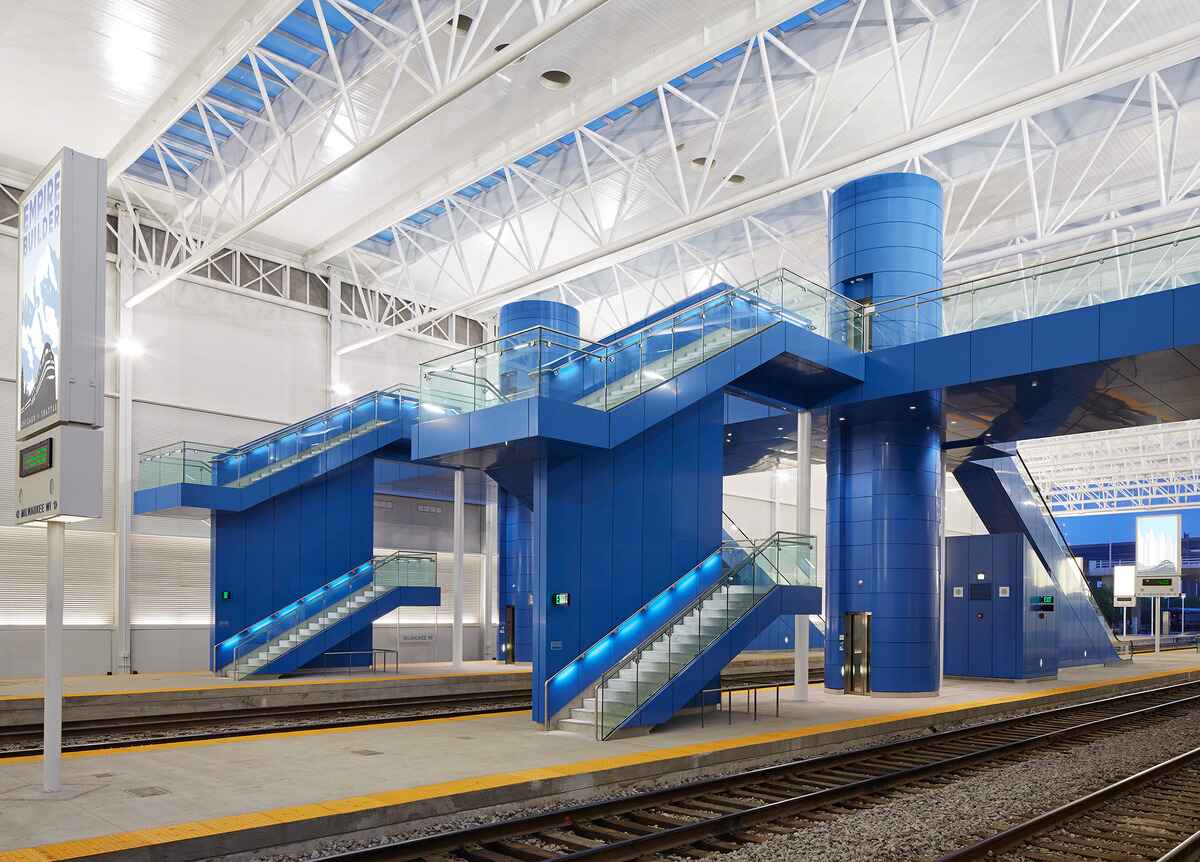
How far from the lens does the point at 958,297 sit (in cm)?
1970

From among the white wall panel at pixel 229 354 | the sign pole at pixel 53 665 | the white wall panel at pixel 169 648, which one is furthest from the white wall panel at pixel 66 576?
the sign pole at pixel 53 665

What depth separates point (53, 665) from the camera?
9.53 metres

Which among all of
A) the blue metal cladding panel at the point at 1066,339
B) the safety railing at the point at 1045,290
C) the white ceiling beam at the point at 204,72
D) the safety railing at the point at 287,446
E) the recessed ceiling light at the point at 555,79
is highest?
the recessed ceiling light at the point at 555,79

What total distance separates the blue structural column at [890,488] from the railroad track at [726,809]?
5.77m

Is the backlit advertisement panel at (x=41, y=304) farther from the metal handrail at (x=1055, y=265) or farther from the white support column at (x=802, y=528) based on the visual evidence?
the metal handrail at (x=1055, y=265)

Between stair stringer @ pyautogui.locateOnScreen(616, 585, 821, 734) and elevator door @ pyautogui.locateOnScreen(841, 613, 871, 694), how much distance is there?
567 centimetres

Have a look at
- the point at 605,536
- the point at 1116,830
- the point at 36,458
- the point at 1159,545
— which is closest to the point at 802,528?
the point at 605,536

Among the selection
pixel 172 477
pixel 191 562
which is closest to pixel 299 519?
pixel 172 477

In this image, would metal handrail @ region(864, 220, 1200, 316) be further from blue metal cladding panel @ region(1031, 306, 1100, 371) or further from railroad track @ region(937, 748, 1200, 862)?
A: railroad track @ region(937, 748, 1200, 862)

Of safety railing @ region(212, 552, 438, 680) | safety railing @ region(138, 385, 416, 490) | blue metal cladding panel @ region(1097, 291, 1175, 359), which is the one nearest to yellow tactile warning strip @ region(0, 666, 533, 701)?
safety railing @ region(212, 552, 438, 680)

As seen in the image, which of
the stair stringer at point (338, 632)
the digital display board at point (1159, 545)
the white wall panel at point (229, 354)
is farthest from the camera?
the digital display board at point (1159, 545)

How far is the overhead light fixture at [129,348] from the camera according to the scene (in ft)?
88.9

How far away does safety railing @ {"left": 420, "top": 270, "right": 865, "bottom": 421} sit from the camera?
1548 cm

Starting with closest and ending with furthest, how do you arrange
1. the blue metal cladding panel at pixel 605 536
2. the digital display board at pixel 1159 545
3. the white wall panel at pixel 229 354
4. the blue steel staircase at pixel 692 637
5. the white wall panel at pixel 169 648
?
the blue steel staircase at pixel 692 637 → the blue metal cladding panel at pixel 605 536 → the white wall panel at pixel 169 648 → the white wall panel at pixel 229 354 → the digital display board at pixel 1159 545
